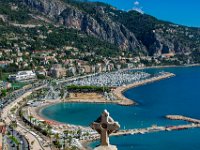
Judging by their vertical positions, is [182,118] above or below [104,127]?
below

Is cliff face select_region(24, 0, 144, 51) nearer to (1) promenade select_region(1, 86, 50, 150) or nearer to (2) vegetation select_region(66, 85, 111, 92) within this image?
(2) vegetation select_region(66, 85, 111, 92)

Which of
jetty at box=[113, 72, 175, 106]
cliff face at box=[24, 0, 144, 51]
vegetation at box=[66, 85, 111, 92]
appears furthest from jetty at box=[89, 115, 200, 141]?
cliff face at box=[24, 0, 144, 51]

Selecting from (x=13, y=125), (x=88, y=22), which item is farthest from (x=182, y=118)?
(x=88, y=22)

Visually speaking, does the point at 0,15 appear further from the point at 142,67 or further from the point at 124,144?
the point at 124,144

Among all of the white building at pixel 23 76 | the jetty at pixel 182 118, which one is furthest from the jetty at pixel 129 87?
the white building at pixel 23 76

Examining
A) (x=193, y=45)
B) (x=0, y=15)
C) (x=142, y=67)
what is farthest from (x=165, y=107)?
(x=193, y=45)

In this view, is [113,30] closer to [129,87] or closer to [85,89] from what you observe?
[129,87]

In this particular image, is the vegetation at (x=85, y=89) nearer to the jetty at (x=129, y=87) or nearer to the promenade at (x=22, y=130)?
the jetty at (x=129, y=87)
